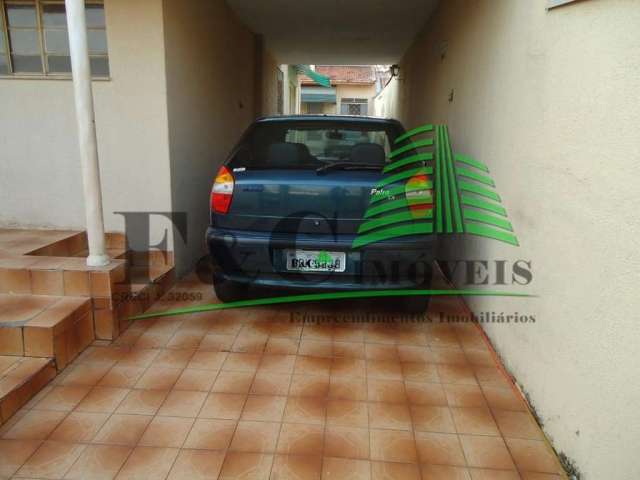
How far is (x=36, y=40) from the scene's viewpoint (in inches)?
150

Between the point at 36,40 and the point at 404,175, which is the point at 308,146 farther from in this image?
the point at 36,40

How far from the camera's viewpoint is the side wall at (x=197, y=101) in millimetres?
3875

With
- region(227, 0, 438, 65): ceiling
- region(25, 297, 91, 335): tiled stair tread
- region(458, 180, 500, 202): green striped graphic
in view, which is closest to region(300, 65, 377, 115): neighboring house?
region(227, 0, 438, 65): ceiling

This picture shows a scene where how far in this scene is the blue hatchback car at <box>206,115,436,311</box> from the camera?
302 cm

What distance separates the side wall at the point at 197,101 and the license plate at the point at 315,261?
58.0 inches

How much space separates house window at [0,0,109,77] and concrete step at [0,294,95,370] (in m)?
1.98

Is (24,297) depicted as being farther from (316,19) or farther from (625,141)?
(316,19)

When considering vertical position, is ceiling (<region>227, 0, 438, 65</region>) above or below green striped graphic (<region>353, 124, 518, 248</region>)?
above

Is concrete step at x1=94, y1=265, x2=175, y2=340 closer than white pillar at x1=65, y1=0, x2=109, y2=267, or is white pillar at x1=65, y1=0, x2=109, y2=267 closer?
white pillar at x1=65, y1=0, x2=109, y2=267

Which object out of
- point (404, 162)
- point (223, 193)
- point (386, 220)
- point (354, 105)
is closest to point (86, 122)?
point (223, 193)

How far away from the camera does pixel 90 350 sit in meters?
2.92

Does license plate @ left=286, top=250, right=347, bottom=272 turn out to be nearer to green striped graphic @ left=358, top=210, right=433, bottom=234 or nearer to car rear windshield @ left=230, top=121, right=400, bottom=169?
green striped graphic @ left=358, top=210, right=433, bottom=234

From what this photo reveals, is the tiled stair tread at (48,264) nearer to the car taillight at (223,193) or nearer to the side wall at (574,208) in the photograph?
the car taillight at (223,193)

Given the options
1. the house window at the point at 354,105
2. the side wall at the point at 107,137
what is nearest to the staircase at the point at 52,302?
the side wall at the point at 107,137
